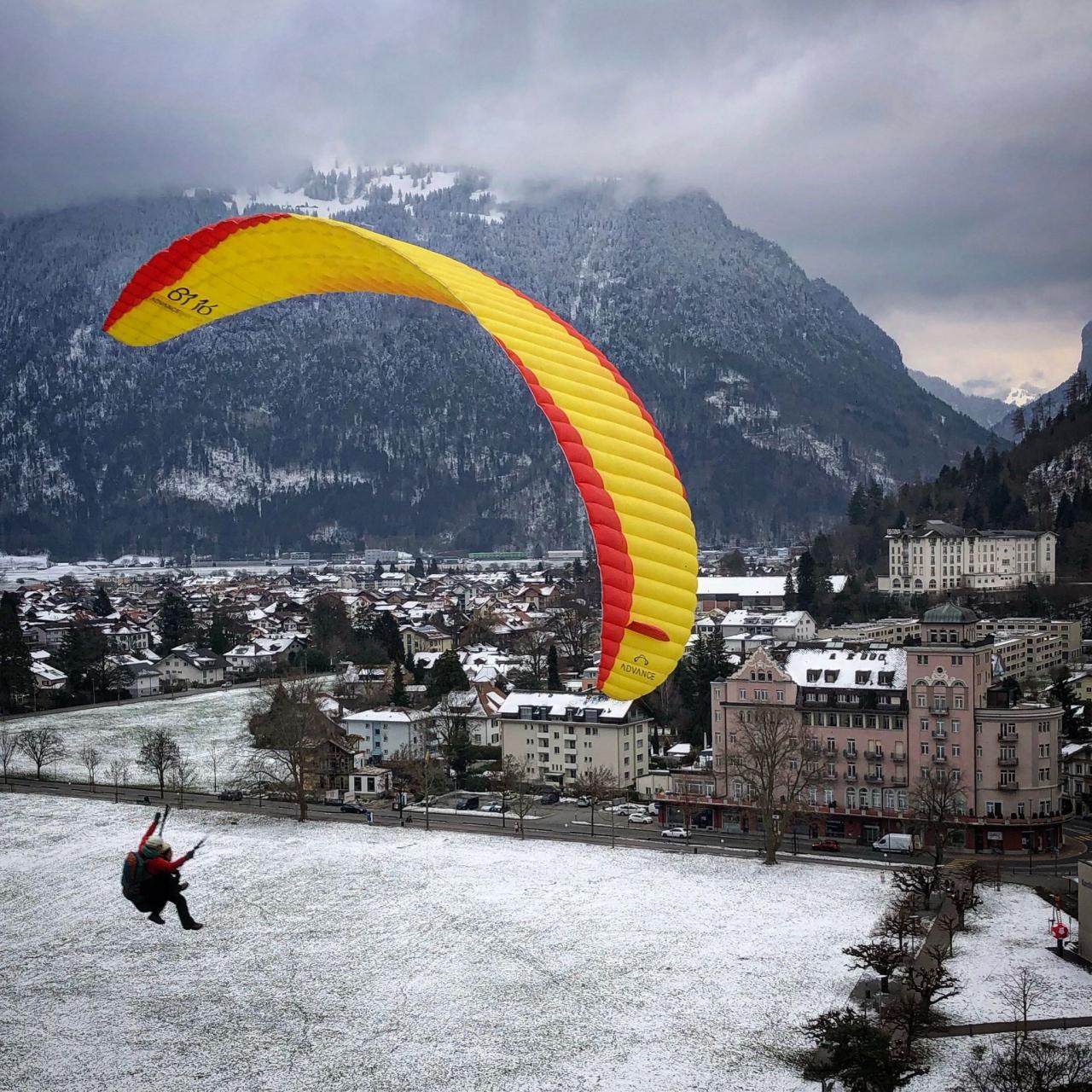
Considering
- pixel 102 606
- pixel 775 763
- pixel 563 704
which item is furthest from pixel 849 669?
pixel 102 606

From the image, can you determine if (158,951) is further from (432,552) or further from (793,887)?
(432,552)

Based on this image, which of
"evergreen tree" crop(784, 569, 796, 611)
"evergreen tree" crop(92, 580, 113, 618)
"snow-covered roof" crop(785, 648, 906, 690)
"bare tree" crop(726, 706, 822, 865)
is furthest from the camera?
"evergreen tree" crop(92, 580, 113, 618)

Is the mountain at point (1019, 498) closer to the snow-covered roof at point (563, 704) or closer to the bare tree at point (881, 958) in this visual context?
the snow-covered roof at point (563, 704)

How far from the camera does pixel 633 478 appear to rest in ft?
31.7

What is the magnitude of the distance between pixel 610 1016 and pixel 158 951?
858cm

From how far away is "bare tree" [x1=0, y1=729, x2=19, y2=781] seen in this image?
131 feet

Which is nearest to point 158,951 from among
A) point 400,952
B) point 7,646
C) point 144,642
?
point 400,952

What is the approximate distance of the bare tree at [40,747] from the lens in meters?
40.8

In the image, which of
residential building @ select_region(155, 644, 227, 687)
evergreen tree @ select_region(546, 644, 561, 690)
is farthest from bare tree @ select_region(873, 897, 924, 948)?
residential building @ select_region(155, 644, 227, 687)

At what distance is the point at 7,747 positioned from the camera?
43188mm

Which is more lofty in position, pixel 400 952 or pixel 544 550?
pixel 544 550

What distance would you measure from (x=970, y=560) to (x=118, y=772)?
166 ft

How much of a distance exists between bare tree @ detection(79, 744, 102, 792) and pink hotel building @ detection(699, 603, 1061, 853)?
55.9ft

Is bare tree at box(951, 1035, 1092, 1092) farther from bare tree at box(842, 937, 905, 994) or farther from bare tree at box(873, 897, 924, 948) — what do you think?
bare tree at box(873, 897, 924, 948)
